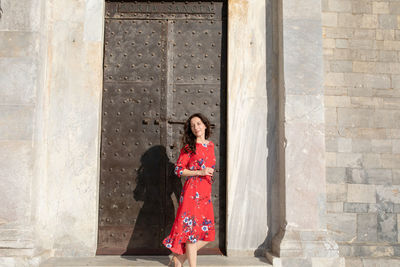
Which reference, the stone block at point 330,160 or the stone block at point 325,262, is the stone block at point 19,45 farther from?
the stone block at point 325,262

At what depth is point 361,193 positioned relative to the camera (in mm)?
4688

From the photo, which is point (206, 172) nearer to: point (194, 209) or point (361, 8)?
point (194, 209)

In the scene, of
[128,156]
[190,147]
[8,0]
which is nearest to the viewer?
[190,147]

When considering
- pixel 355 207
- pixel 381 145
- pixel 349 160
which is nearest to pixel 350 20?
pixel 381 145

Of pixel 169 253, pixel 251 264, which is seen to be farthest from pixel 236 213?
pixel 169 253

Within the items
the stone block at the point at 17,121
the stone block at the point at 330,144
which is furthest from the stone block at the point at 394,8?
the stone block at the point at 17,121

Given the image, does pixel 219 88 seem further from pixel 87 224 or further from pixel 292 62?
pixel 87 224

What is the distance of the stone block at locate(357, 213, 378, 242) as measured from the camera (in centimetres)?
462

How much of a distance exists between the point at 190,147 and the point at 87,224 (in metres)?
1.58

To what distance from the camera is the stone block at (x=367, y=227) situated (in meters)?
4.62

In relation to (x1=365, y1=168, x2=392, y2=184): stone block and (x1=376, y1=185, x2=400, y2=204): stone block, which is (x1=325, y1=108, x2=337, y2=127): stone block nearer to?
(x1=365, y1=168, x2=392, y2=184): stone block

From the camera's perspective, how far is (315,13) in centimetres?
450

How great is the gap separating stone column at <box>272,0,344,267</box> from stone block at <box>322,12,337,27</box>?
491 mm

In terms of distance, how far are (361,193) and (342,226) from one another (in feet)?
1.51
